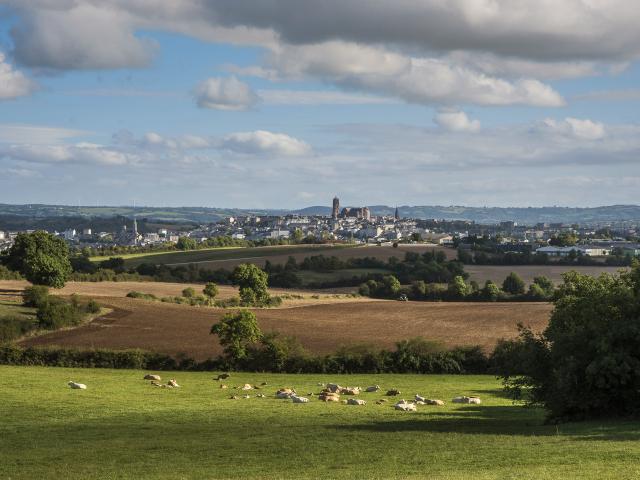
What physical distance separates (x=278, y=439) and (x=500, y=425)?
10.4 meters

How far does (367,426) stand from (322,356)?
94.0 ft

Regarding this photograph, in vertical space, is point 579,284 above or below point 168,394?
above

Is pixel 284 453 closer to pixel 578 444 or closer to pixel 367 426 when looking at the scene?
pixel 367 426

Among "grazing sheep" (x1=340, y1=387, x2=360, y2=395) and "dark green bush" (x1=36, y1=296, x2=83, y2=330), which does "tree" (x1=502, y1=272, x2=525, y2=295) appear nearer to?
"dark green bush" (x1=36, y1=296, x2=83, y2=330)

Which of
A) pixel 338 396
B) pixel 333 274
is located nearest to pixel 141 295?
pixel 333 274

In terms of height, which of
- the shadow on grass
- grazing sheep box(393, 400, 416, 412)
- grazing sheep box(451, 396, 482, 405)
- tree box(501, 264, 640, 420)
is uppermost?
tree box(501, 264, 640, 420)

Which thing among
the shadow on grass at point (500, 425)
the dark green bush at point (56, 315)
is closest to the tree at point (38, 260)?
the dark green bush at point (56, 315)

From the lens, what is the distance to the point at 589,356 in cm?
3384

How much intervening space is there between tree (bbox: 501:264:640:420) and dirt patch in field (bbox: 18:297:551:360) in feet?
110

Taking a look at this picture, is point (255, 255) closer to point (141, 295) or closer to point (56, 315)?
point (141, 295)

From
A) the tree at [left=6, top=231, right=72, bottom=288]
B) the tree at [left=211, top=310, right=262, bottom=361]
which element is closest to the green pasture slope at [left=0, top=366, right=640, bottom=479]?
the tree at [left=211, top=310, right=262, bottom=361]

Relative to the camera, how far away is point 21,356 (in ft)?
209

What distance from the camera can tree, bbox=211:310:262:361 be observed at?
6197 cm

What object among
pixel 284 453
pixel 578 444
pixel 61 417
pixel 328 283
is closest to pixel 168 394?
pixel 61 417
